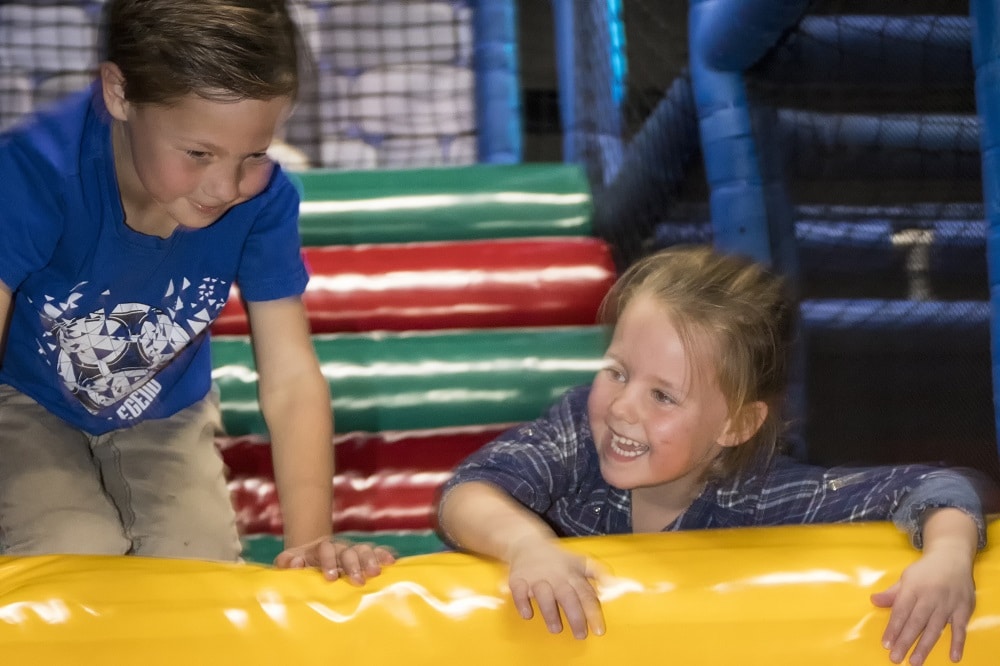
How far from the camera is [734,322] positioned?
93 cm

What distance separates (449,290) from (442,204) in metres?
0.38

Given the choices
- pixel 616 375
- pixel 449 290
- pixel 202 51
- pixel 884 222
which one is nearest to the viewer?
pixel 202 51

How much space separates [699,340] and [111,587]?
502 mm

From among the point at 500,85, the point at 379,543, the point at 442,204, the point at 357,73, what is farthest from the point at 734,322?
the point at 357,73

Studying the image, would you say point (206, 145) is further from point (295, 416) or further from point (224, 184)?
point (295, 416)

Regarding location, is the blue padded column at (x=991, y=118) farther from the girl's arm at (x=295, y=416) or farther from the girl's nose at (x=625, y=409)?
the girl's arm at (x=295, y=416)

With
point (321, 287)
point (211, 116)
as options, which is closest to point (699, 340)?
point (211, 116)

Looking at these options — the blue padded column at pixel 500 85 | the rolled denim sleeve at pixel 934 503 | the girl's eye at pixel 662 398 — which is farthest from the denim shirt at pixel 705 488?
the blue padded column at pixel 500 85

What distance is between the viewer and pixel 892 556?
0.76 metres

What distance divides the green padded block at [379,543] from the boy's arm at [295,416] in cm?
37

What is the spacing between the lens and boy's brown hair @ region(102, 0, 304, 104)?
815 millimetres

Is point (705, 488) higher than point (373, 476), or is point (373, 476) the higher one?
point (705, 488)

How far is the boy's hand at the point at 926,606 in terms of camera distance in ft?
2.33

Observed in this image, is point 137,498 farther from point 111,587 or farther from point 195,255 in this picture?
point 111,587
